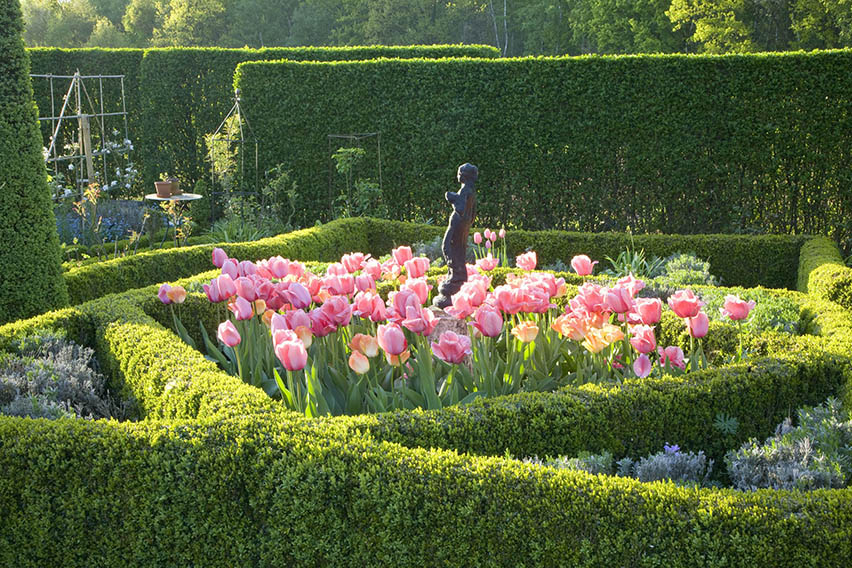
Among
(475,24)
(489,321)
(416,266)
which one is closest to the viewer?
(489,321)

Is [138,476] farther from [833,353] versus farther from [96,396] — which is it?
[833,353]

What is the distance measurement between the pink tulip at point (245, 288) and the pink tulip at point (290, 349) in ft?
2.49

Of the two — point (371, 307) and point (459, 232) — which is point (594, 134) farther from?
point (371, 307)

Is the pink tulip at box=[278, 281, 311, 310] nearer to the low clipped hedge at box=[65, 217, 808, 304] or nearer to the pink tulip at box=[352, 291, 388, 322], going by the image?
the pink tulip at box=[352, 291, 388, 322]

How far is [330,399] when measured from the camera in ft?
12.5

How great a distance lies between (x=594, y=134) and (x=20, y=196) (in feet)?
22.3

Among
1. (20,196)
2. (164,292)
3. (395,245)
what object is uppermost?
(20,196)

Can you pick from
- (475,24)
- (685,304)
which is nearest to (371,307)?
(685,304)

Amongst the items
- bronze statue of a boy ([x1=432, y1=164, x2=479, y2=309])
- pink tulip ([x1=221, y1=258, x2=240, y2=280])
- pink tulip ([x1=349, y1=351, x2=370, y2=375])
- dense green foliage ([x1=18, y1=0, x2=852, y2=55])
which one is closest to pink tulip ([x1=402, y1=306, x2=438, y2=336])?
pink tulip ([x1=349, y1=351, x2=370, y2=375])

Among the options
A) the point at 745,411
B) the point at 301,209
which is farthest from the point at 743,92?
the point at 745,411

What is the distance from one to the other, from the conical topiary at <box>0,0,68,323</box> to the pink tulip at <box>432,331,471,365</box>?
13.8 feet

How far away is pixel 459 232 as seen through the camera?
4.75m

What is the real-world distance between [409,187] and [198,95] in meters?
5.60

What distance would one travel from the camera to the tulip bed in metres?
2.41
